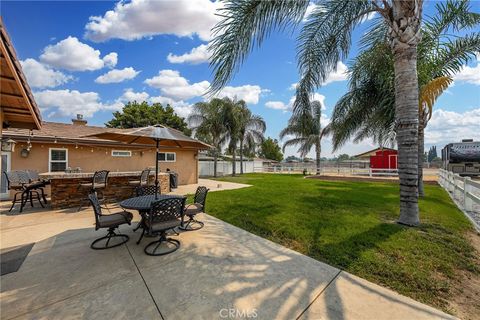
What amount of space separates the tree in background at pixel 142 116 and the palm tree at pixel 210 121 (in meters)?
5.61

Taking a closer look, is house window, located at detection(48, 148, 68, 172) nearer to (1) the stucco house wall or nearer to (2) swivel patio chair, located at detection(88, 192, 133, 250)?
(1) the stucco house wall

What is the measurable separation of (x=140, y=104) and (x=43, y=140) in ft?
68.3

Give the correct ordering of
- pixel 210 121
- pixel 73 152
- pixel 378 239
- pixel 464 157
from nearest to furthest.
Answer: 1. pixel 378 239
2. pixel 73 152
3. pixel 464 157
4. pixel 210 121

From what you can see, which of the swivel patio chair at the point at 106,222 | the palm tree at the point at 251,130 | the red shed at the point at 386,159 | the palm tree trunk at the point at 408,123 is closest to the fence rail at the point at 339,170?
the red shed at the point at 386,159

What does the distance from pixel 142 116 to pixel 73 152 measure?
1860cm

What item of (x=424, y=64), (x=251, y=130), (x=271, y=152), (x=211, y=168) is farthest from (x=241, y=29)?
(x=271, y=152)

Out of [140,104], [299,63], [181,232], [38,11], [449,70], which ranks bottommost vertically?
[181,232]

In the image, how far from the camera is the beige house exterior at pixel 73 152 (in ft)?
31.1

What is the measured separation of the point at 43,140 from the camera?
9.71 m

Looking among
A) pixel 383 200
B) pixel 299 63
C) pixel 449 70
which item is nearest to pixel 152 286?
pixel 299 63

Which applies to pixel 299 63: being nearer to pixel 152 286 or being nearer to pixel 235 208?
pixel 235 208

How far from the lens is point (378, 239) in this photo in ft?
14.8

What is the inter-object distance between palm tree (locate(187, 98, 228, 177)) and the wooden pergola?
15745 mm

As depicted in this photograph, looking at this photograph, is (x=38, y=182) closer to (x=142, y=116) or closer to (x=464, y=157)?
(x=142, y=116)
